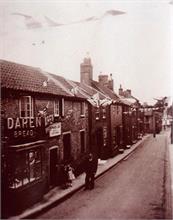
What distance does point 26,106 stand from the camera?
841cm

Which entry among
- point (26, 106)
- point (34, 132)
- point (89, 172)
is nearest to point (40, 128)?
point (34, 132)

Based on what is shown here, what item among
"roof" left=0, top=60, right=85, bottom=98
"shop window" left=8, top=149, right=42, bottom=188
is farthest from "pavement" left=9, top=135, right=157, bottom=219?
"roof" left=0, top=60, right=85, bottom=98

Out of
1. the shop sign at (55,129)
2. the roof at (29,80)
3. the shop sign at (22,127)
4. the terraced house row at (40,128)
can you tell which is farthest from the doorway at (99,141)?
the shop sign at (22,127)

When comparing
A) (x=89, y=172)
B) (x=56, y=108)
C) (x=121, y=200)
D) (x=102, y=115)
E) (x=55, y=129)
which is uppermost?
(x=56, y=108)

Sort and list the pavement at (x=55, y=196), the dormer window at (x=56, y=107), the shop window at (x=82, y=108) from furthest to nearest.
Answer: the shop window at (x=82, y=108), the dormer window at (x=56, y=107), the pavement at (x=55, y=196)

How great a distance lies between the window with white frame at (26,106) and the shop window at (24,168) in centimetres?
90

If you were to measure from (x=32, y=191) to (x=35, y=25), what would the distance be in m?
3.94

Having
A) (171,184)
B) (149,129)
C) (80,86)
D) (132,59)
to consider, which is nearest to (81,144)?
(80,86)

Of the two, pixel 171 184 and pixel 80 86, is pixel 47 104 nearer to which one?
pixel 80 86

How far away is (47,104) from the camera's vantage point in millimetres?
9734

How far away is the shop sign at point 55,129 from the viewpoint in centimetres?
987

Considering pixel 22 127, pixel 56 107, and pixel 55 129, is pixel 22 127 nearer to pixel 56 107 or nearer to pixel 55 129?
pixel 55 129

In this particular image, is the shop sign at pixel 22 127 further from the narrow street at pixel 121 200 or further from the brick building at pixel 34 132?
the narrow street at pixel 121 200

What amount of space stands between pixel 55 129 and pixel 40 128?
1.33m
